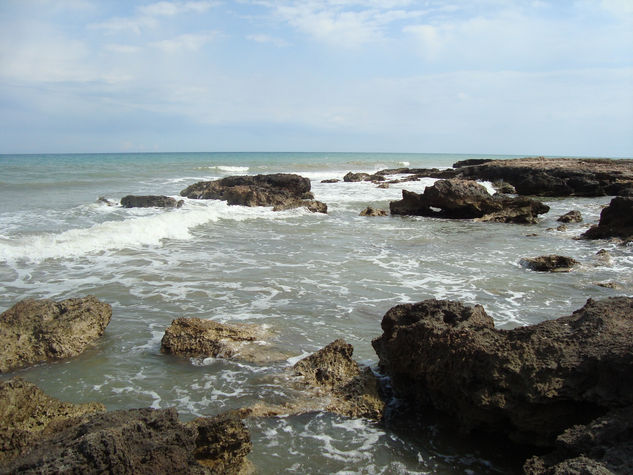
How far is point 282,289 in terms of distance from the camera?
7.64 metres

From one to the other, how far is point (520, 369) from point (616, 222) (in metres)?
11.1

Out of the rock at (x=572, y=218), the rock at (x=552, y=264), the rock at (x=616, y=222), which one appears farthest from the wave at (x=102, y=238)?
the rock at (x=572, y=218)

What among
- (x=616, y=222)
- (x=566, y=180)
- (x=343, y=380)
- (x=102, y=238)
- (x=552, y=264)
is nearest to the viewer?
(x=343, y=380)

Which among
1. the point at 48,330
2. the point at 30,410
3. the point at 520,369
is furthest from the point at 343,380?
the point at 48,330

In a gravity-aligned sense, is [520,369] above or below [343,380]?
above

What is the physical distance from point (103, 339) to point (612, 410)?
5038 mm

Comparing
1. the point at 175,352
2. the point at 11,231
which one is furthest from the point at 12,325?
the point at 11,231

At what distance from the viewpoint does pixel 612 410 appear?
10.2 ft

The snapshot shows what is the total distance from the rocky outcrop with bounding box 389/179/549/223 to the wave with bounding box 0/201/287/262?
7587 millimetres

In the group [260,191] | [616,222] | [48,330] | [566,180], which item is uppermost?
[566,180]

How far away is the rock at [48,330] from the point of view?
5.00m

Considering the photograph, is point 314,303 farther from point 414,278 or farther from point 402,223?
point 402,223

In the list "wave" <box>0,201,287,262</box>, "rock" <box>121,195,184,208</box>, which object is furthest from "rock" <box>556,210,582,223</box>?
"rock" <box>121,195,184,208</box>

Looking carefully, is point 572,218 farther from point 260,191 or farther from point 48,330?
point 48,330
